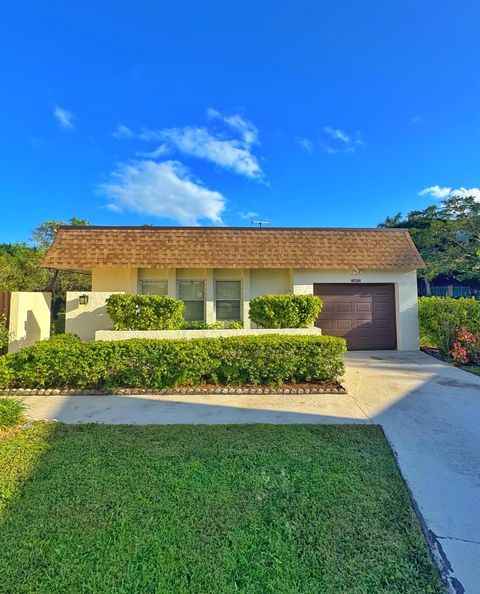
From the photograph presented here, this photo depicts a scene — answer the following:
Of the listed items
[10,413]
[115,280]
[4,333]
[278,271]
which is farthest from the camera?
[278,271]

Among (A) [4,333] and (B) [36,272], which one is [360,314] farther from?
(B) [36,272]

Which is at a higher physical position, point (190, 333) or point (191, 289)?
point (191, 289)

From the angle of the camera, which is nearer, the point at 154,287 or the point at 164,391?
the point at 164,391

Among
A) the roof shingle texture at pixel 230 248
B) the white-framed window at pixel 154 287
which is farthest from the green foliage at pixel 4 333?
the white-framed window at pixel 154 287

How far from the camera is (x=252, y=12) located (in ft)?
28.6

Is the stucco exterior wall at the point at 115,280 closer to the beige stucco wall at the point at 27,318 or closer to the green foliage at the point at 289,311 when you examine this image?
the beige stucco wall at the point at 27,318

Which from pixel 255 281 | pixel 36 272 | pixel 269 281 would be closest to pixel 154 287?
pixel 255 281

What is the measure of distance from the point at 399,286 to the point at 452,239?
1822cm

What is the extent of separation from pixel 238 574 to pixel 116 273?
957 cm

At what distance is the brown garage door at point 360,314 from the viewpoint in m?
10.5

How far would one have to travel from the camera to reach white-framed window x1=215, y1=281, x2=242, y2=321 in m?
10.6

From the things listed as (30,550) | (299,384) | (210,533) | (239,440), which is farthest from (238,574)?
(299,384)

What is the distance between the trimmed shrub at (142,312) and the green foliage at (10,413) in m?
3.45

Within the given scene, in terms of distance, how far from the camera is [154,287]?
1052 centimetres
